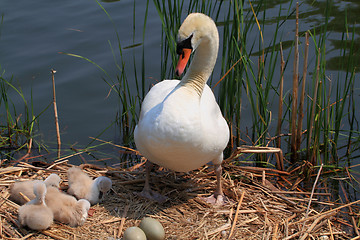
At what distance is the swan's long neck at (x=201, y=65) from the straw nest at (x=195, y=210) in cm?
126

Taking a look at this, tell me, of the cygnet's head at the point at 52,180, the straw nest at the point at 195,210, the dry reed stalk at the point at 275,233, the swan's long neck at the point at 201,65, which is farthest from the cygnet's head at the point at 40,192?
the dry reed stalk at the point at 275,233

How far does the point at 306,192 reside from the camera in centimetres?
534

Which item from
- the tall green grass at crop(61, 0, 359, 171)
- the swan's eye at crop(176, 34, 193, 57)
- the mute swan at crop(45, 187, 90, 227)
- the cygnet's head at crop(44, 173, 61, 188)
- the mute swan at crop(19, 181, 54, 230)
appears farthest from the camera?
the tall green grass at crop(61, 0, 359, 171)

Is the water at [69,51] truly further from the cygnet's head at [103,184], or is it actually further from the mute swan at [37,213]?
the mute swan at [37,213]

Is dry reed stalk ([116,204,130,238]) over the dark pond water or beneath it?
beneath

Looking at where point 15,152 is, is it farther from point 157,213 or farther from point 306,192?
point 306,192

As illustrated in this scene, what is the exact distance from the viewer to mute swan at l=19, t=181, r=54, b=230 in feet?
14.7

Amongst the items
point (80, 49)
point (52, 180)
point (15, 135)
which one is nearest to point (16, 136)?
point (15, 135)

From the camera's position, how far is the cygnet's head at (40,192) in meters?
4.59

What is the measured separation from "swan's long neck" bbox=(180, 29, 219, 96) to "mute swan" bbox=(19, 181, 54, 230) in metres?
1.65

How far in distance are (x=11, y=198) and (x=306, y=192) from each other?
3041 mm

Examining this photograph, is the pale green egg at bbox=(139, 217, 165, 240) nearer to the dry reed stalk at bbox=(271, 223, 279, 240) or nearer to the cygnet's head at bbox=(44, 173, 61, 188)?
the dry reed stalk at bbox=(271, 223, 279, 240)

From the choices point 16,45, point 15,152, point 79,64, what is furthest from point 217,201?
point 16,45

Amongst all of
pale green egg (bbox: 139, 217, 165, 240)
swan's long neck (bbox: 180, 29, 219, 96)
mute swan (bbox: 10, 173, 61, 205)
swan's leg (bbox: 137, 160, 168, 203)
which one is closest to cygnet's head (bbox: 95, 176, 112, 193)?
swan's leg (bbox: 137, 160, 168, 203)
